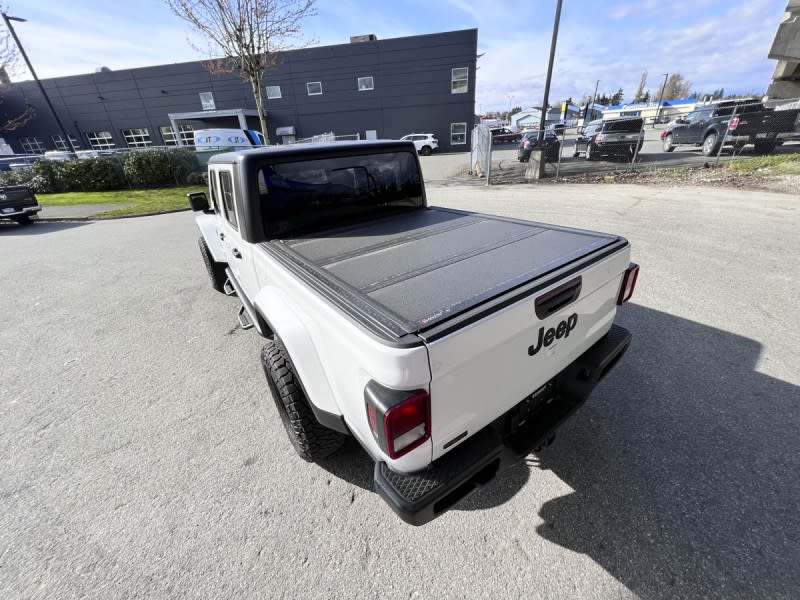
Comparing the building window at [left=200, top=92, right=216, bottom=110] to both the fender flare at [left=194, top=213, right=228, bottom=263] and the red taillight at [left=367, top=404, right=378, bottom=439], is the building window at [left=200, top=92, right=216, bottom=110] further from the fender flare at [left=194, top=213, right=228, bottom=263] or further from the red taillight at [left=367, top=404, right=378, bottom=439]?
the red taillight at [left=367, top=404, right=378, bottom=439]

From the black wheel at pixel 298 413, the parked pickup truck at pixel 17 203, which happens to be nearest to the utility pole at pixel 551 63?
the black wheel at pixel 298 413

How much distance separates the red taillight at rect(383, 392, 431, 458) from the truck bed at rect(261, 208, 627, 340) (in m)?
0.26

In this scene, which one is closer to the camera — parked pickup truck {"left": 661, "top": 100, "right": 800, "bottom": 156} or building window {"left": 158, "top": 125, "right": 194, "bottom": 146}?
parked pickup truck {"left": 661, "top": 100, "right": 800, "bottom": 156}

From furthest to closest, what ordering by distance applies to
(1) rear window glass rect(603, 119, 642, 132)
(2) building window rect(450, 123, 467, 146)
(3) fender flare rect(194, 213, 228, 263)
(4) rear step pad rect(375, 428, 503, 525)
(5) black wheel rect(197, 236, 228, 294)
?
(2) building window rect(450, 123, 467, 146), (1) rear window glass rect(603, 119, 642, 132), (5) black wheel rect(197, 236, 228, 294), (3) fender flare rect(194, 213, 228, 263), (4) rear step pad rect(375, 428, 503, 525)

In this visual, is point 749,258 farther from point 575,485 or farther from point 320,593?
point 320,593

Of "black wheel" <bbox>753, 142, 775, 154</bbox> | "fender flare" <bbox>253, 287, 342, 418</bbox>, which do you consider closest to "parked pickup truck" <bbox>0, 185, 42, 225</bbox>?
"fender flare" <bbox>253, 287, 342, 418</bbox>

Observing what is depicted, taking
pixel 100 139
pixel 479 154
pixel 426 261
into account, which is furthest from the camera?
pixel 100 139

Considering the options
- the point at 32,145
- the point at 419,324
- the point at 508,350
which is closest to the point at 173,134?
the point at 32,145

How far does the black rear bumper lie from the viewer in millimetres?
1421

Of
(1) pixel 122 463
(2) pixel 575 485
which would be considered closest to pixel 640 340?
(2) pixel 575 485

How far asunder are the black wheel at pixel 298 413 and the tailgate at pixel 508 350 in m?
0.95

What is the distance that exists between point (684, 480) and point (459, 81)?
34.0 m

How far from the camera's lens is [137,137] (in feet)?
114

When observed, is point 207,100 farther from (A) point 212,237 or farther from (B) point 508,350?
(B) point 508,350
